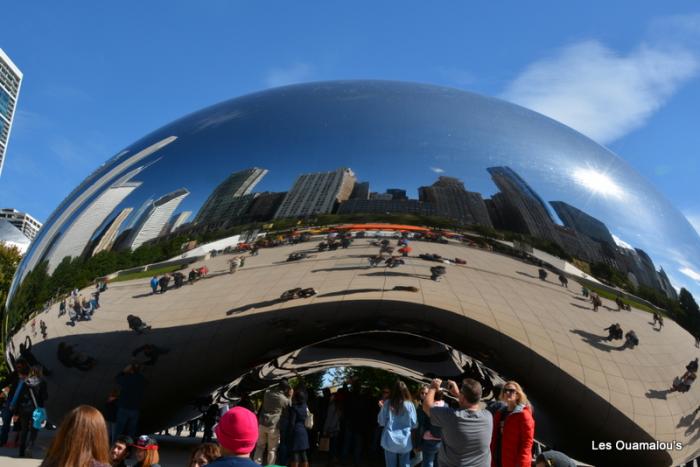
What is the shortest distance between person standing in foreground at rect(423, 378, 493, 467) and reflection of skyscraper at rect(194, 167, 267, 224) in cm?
218

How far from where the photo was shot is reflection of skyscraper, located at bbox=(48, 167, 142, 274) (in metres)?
5.12

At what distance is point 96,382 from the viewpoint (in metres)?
5.07

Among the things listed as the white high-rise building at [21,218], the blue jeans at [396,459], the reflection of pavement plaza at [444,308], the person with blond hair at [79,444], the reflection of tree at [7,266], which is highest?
the white high-rise building at [21,218]

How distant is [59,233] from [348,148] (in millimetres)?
3065

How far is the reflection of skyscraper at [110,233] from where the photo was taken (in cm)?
491

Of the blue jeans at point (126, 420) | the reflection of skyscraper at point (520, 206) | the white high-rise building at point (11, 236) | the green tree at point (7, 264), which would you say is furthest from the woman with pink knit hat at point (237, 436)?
the white high-rise building at point (11, 236)

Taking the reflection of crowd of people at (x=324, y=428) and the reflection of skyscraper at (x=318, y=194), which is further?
the reflection of skyscraper at (x=318, y=194)

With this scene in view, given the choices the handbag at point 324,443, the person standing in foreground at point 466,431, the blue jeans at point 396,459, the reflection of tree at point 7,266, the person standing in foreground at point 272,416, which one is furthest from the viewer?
the reflection of tree at point 7,266

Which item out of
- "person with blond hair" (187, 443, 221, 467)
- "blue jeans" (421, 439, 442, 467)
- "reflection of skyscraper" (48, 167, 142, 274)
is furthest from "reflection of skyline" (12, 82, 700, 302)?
"blue jeans" (421, 439, 442, 467)

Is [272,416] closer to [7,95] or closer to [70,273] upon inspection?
[70,273]

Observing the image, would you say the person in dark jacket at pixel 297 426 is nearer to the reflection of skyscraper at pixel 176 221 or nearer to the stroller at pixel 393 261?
the stroller at pixel 393 261

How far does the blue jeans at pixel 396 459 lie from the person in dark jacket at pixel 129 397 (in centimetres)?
230

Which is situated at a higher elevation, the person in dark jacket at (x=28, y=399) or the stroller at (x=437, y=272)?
the stroller at (x=437, y=272)

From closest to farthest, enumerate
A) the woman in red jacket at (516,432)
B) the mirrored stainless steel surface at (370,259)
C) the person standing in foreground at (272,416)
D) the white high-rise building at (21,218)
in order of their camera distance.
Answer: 1. the woman in red jacket at (516,432)
2. the mirrored stainless steel surface at (370,259)
3. the person standing in foreground at (272,416)
4. the white high-rise building at (21,218)
